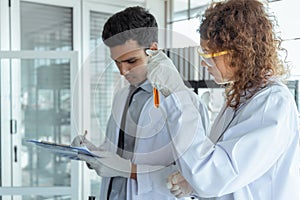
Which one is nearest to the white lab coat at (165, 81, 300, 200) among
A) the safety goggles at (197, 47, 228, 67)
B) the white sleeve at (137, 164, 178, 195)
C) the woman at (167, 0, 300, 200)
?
the woman at (167, 0, 300, 200)

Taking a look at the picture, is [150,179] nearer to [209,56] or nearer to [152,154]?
[152,154]

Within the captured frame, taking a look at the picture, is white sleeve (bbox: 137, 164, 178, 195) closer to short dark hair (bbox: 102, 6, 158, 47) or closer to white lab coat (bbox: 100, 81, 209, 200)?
white lab coat (bbox: 100, 81, 209, 200)

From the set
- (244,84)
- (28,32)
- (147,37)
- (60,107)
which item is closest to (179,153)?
A: (244,84)

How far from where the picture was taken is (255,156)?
855mm

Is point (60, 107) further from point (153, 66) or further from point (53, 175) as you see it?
point (153, 66)

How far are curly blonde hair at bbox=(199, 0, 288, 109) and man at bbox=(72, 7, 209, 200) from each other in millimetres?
171

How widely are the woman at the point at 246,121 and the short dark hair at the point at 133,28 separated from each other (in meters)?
0.33

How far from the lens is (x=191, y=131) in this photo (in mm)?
948

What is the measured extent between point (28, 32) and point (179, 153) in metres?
2.62

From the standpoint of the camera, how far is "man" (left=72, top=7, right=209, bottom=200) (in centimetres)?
119

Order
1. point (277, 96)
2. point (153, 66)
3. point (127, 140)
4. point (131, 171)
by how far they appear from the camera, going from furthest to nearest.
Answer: point (127, 140), point (131, 171), point (153, 66), point (277, 96)

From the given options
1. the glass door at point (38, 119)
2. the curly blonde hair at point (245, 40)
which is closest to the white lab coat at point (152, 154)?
the curly blonde hair at point (245, 40)

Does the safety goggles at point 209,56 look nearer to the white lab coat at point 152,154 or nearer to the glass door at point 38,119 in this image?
the white lab coat at point 152,154

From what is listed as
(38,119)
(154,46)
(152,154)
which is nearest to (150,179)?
(152,154)
